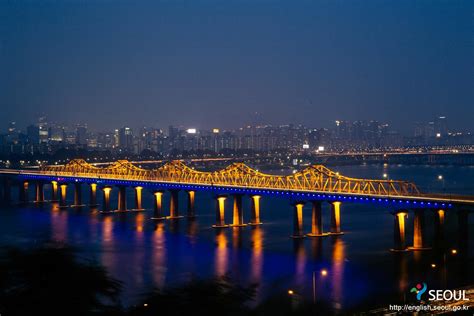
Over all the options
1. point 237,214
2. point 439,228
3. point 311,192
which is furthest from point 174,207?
point 439,228

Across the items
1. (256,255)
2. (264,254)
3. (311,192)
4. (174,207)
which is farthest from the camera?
(174,207)

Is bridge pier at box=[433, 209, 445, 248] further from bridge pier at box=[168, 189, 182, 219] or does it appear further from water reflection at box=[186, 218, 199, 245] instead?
bridge pier at box=[168, 189, 182, 219]

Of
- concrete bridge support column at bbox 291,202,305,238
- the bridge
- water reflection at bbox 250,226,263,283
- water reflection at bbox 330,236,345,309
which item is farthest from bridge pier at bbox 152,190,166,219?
water reflection at bbox 330,236,345,309

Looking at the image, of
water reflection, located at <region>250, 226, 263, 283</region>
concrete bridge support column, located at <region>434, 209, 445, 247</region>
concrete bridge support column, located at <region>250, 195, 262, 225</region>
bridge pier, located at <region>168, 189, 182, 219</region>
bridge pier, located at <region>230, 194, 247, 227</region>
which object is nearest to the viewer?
water reflection, located at <region>250, 226, 263, 283</region>

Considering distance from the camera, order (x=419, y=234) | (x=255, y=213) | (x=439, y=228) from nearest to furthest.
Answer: (x=439, y=228) → (x=419, y=234) → (x=255, y=213)

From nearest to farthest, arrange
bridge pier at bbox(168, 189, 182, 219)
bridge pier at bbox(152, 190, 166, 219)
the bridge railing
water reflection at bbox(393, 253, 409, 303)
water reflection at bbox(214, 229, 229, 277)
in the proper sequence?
water reflection at bbox(393, 253, 409, 303) → water reflection at bbox(214, 229, 229, 277) → the bridge railing → bridge pier at bbox(152, 190, 166, 219) → bridge pier at bbox(168, 189, 182, 219)

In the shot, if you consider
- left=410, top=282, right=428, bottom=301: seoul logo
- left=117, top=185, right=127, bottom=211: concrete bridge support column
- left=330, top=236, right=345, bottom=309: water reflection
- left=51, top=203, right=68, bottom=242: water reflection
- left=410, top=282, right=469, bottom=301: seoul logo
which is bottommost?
left=330, top=236, right=345, bottom=309: water reflection

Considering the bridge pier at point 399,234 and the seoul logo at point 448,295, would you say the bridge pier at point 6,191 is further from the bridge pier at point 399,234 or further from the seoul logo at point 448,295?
the seoul logo at point 448,295

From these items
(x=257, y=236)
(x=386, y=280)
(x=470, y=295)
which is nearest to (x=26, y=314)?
(x=470, y=295)

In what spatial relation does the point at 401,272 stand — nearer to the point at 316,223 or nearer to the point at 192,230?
the point at 316,223

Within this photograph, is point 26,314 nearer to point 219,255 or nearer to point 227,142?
point 219,255
